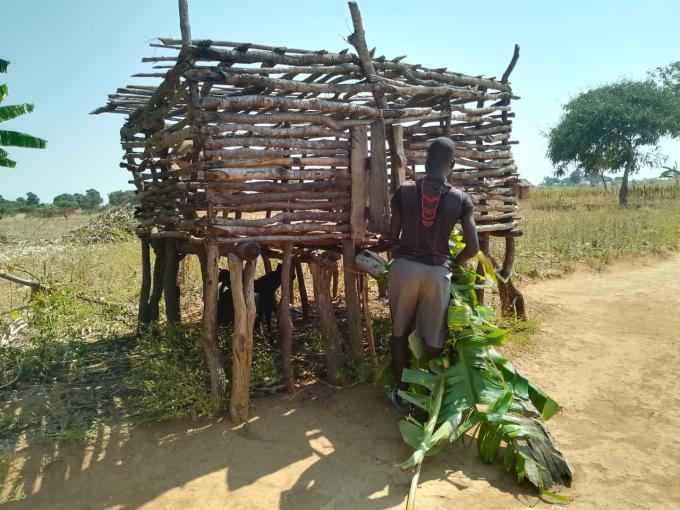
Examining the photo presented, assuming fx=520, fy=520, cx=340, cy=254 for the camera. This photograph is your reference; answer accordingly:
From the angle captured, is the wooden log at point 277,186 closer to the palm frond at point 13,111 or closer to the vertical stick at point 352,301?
the vertical stick at point 352,301

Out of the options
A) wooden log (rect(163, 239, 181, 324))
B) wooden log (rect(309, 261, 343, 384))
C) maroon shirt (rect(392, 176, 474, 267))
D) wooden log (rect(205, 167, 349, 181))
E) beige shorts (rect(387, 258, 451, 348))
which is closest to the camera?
maroon shirt (rect(392, 176, 474, 267))

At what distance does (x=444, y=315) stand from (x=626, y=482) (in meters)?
1.61

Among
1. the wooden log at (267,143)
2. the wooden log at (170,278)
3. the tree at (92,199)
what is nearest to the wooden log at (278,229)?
the wooden log at (267,143)

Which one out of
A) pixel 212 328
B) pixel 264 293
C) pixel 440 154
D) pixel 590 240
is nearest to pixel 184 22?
pixel 440 154

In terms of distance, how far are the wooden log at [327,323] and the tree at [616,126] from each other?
2125 cm

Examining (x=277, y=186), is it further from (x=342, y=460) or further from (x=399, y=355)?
(x=342, y=460)

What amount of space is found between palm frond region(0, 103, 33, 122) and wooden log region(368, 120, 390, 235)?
2930mm

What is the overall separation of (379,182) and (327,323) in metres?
1.42

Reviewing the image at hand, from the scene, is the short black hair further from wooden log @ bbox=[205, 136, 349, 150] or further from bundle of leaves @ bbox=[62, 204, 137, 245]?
bundle of leaves @ bbox=[62, 204, 137, 245]

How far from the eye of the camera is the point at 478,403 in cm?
368

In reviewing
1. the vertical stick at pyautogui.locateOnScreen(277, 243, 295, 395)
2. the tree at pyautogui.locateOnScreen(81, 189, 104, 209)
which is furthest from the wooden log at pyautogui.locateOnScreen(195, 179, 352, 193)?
the tree at pyautogui.locateOnScreen(81, 189, 104, 209)

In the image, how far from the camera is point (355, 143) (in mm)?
4848

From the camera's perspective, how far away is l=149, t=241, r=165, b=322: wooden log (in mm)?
6324

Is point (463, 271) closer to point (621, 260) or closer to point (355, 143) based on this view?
point (355, 143)
